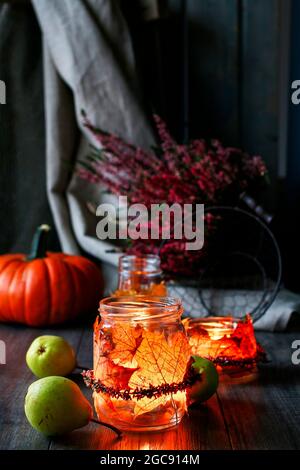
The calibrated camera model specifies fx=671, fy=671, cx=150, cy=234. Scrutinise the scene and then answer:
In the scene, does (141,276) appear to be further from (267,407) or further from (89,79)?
(89,79)

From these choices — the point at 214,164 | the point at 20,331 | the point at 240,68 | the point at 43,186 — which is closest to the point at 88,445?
the point at 20,331

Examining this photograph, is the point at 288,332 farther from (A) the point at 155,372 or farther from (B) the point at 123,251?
(A) the point at 155,372

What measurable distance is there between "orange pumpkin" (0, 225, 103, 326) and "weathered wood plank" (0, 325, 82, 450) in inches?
1.6

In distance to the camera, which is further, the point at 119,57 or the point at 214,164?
the point at 119,57

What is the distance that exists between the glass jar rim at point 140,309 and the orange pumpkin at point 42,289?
66 centimetres

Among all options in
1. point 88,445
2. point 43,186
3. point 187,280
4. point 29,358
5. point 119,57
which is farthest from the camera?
point 43,186

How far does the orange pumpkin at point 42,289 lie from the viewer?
5.15 ft

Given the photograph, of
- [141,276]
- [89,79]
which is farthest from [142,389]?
[89,79]

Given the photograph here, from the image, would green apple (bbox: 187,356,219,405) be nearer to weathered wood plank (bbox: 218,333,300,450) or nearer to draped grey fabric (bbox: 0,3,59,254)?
weathered wood plank (bbox: 218,333,300,450)

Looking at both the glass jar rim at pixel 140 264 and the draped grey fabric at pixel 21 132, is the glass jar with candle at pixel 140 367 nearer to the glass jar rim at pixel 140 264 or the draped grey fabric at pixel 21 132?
the glass jar rim at pixel 140 264

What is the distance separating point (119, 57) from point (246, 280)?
2.36 feet

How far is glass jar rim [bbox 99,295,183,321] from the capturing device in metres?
0.89

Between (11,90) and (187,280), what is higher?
(11,90)

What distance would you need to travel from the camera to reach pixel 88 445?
0.82 metres
